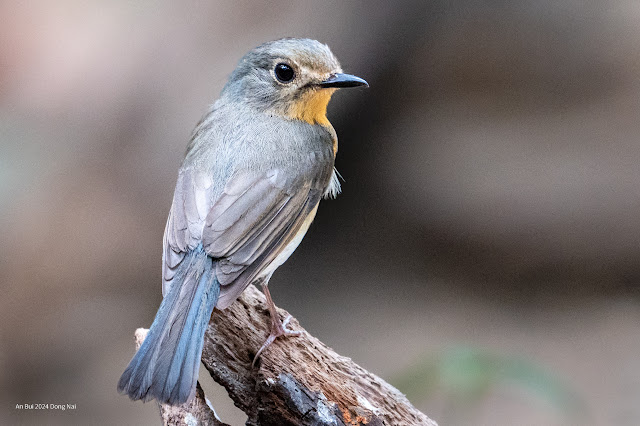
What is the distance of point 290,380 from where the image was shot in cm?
279

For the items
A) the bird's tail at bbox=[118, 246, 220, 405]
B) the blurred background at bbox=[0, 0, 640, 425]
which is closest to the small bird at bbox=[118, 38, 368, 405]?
the bird's tail at bbox=[118, 246, 220, 405]

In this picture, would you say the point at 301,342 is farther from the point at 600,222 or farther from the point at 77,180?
the point at 600,222

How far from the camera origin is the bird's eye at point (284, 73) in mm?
3354

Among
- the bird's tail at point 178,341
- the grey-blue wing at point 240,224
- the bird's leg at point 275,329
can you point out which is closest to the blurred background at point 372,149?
the bird's leg at point 275,329

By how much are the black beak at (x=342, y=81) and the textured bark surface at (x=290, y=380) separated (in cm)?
102

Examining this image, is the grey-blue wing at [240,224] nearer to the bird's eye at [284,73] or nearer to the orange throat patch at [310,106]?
the orange throat patch at [310,106]

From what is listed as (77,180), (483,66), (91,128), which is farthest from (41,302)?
(483,66)

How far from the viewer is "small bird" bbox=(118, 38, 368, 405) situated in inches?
100

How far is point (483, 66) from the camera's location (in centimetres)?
530

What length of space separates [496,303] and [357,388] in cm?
293

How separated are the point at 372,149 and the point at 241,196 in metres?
2.75

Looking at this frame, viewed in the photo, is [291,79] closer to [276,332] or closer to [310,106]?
[310,106]

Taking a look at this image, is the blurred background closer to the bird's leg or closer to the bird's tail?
the bird's leg

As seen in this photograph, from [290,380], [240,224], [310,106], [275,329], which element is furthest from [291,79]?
[290,380]
